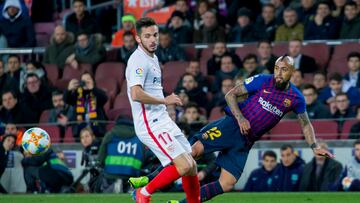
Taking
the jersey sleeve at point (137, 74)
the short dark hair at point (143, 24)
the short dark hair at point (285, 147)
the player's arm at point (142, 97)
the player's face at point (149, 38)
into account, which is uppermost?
the short dark hair at point (143, 24)

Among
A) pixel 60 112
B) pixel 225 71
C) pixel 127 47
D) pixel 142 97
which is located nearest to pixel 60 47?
pixel 127 47

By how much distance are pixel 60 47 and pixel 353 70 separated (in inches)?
223

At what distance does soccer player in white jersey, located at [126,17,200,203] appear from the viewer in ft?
36.6

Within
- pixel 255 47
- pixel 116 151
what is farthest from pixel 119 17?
pixel 116 151

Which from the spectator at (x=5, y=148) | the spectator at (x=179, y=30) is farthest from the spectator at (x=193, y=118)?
the spectator at (x=179, y=30)

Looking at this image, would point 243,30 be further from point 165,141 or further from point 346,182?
point 165,141

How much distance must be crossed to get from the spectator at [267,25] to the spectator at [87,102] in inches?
133

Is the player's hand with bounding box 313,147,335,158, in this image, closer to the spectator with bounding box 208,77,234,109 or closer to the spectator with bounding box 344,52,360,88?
the spectator with bounding box 344,52,360,88

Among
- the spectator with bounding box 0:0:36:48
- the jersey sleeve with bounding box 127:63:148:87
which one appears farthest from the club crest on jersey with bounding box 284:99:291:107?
the spectator with bounding box 0:0:36:48

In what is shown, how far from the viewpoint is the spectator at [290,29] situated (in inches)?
773

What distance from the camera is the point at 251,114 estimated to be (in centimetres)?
1300

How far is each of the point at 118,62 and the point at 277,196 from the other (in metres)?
5.89

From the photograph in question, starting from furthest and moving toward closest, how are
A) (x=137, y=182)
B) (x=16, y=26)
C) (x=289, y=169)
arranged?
(x=16, y=26) → (x=289, y=169) → (x=137, y=182)

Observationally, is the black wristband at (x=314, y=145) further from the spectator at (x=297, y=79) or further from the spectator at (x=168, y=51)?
the spectator at (x=168, y=51)
